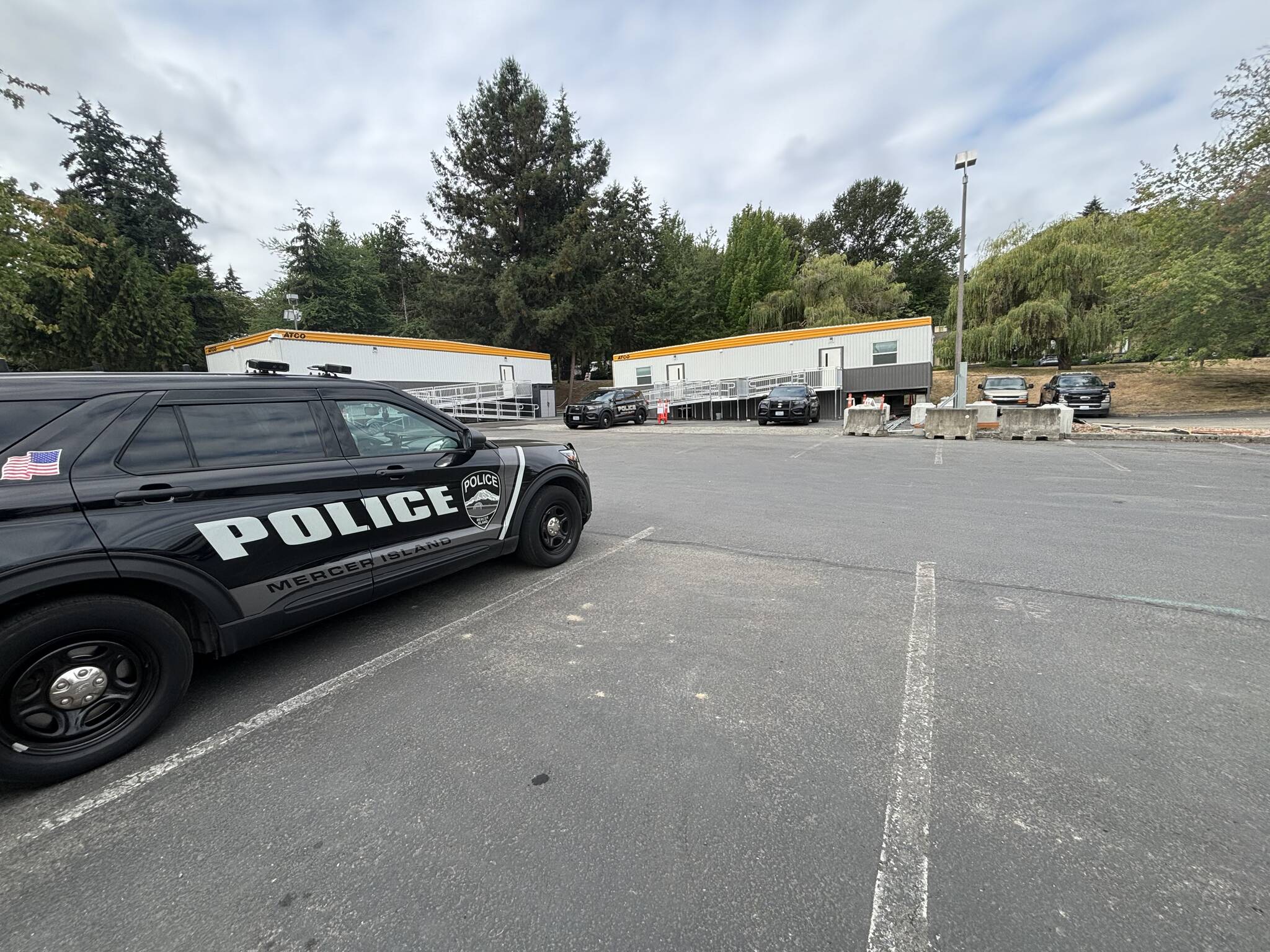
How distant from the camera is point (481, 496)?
3.97m

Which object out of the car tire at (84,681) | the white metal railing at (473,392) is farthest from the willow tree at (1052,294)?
the car tire at (84,681)

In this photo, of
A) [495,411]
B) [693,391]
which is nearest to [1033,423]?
[693,391]

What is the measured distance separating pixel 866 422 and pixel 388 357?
77.4ft

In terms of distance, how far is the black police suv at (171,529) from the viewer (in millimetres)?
2139

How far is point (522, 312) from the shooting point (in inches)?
1384

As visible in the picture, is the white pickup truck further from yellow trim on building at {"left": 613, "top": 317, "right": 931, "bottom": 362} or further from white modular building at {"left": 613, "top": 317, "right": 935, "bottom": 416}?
yellow trim on building at {"left": 613, "top": 317, "right": 931, "bottom": 362}

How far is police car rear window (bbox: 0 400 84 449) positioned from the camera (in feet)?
7.17

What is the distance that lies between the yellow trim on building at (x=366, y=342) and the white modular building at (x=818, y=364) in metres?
10.7

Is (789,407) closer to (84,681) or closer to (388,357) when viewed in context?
(84,681)

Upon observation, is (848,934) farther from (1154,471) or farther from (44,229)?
(44,229)

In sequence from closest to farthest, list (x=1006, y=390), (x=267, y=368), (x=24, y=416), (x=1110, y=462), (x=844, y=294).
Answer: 1. (x=24, y=416)
2. (x=267, y=368)
3. (x=1110, y=462)
4. (x=1006, y=390)
5. (x=844, y=294)

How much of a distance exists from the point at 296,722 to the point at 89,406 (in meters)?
1.76

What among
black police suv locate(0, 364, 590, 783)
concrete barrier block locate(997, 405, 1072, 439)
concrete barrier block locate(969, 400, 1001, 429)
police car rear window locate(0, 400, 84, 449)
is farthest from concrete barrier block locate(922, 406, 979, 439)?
police car rear window locate(0, 400, 84, 449)

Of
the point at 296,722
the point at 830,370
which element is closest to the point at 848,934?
the point at 296,722
